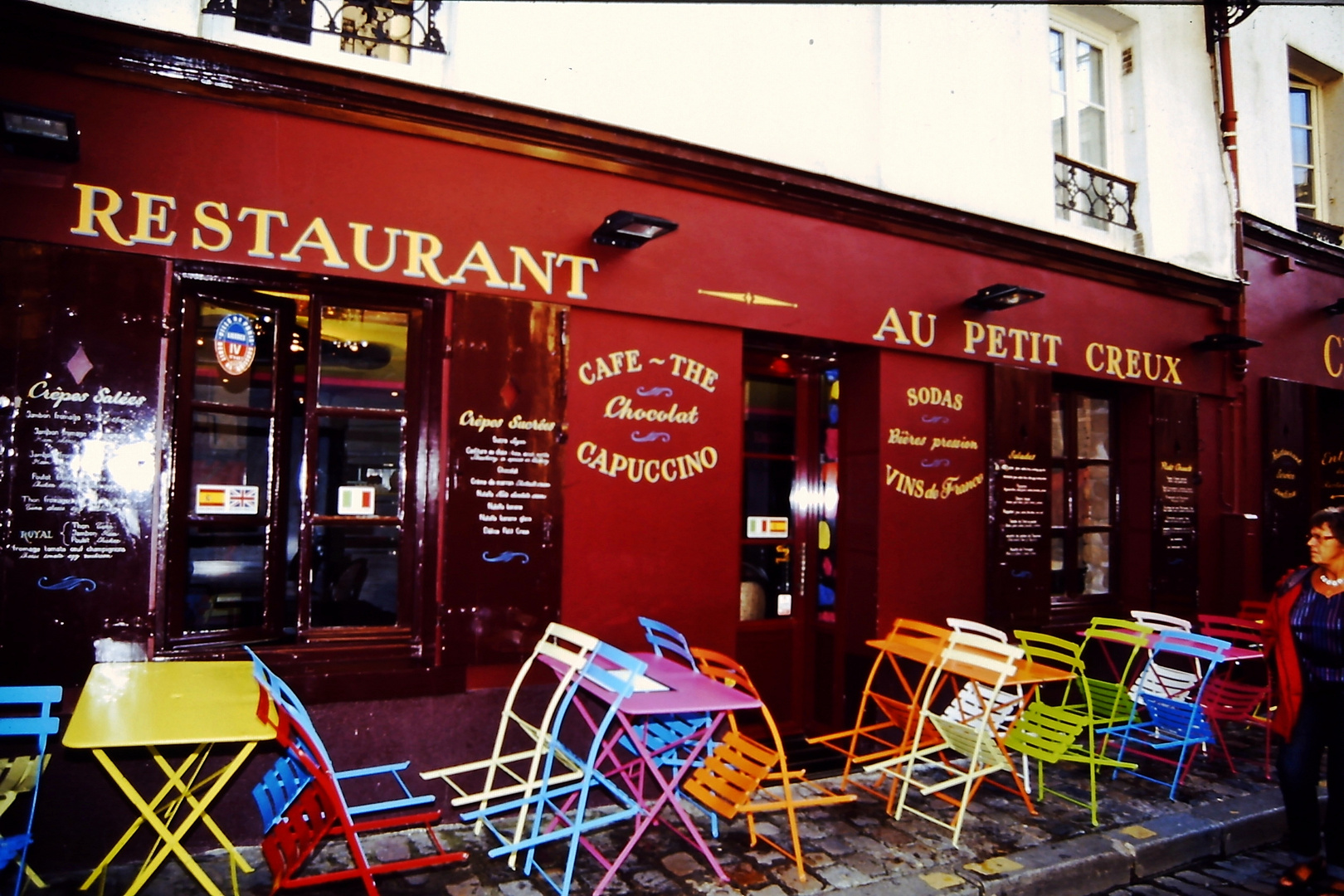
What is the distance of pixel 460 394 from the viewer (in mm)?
4379

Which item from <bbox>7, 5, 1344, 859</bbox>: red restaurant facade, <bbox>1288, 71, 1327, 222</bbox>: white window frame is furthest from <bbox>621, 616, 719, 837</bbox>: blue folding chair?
<bbox>1288, 71, 1327, 222</bbox>: white window frame

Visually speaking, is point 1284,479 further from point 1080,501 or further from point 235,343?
point 235,343

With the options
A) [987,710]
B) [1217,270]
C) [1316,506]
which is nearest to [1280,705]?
[987,710]

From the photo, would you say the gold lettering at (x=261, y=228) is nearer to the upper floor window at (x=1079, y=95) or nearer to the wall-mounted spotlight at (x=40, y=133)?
the wall-mounted spotlight at (x=40, y=133)

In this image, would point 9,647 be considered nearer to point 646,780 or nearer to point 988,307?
point 646,780

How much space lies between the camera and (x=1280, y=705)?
167 inches

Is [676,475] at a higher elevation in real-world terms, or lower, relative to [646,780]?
higher

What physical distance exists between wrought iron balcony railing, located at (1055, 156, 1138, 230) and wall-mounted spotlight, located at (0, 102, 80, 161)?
663 cm

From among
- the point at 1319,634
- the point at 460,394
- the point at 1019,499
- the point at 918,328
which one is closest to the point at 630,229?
the point at 460,394

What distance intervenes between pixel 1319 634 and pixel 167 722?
490 centimetres

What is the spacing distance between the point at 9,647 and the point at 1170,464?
799cm

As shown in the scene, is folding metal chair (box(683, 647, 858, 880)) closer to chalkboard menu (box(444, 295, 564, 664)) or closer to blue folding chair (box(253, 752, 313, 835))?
chalkboard menu (box(444, 295, 564, 664))

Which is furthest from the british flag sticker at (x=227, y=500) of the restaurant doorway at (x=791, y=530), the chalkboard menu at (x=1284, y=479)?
the chalkboard menu at (x=1284, y=479)

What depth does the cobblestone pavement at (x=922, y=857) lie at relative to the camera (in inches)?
145
